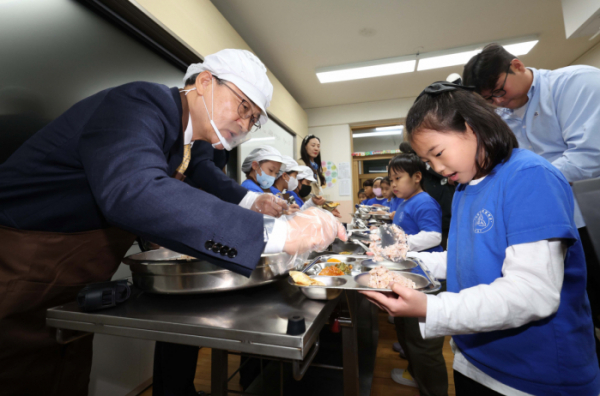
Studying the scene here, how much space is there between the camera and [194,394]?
1382mm

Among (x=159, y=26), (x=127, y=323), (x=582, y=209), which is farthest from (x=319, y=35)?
(x=127, y=323)

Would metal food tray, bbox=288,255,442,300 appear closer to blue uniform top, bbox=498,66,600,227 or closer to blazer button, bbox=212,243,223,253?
blazer button, bbox=212,243,223,253

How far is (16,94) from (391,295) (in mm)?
1710

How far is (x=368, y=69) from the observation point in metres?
4.34

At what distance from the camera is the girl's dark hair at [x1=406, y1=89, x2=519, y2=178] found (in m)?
0.77

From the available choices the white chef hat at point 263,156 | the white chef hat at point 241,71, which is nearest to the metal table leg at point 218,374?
the white chef hat at point 241,71

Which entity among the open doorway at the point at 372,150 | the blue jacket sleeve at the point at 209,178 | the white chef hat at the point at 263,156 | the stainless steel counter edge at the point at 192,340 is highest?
the open doorway at the point at 372,150

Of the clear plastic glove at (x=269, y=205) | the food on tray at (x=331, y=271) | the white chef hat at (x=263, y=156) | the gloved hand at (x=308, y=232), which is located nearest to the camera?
the gloved hand at (x=308, y=232)

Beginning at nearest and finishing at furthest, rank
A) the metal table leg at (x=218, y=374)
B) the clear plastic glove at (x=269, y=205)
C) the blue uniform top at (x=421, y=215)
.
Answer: the metal table leg at (x=218, y=374), the clear plastic glove at (x=269, y=205), the blue uniform top at (x=421, y=215)

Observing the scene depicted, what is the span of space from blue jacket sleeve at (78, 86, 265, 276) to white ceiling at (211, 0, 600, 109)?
3.08 m

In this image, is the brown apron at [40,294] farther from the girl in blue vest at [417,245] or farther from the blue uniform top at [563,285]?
the girl in blue vest at [417,245]

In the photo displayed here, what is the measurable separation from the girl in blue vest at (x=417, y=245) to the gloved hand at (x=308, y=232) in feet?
3.44

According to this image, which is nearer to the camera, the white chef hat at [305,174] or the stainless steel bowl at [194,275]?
the stainless steel bowl at [194,275]

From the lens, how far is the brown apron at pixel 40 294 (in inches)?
29.8
